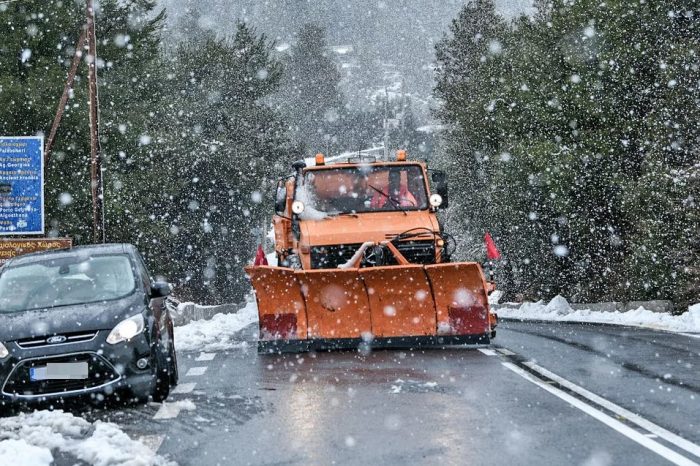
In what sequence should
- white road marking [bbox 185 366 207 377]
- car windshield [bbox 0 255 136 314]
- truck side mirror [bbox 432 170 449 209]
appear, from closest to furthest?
car windshield [bbox 0 255 136 314], white road marking [bbox 185 366 207 377], truck side mirror [bbox 432 170 449 209]

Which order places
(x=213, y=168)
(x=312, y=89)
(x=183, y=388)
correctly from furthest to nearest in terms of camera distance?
1. (x=312, y=89)
2. (x=213, y=168)
3. (x=183, y=388)

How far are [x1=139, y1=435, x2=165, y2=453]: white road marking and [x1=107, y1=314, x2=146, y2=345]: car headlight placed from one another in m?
1.71

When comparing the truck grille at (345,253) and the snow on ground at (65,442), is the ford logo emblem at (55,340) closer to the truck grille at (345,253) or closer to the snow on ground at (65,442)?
the snow on ground at (65,442)

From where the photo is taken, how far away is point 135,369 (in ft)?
30.6

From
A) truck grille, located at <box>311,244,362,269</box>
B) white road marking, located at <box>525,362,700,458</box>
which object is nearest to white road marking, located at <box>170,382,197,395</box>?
white road marking, located at <box>525,362,700,458</box>

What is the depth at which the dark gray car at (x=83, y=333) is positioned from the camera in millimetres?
9070

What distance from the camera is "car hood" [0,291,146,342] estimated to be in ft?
30.2

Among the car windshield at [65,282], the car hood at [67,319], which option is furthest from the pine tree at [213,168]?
the car hood at [67,319]

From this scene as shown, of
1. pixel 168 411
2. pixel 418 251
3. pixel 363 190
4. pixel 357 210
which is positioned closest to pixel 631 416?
pixel 168 411

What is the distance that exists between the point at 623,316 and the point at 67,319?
17.0m

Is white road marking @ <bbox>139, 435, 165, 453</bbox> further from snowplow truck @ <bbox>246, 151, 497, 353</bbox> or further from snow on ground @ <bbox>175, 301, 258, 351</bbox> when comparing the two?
snow on ground @ <bbox>175, 301, 258, 351</bbox>

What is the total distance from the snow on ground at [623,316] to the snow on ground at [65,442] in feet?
38.8

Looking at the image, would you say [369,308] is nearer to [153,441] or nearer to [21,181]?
[153,441]

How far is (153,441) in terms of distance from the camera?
7562mm
